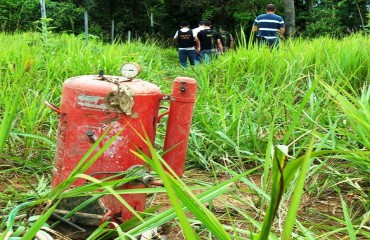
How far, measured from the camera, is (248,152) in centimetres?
251

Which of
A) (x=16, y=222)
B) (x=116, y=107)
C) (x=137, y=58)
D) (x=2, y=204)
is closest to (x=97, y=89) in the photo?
(x=116, y=107)

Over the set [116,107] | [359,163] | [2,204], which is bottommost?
[2,204]

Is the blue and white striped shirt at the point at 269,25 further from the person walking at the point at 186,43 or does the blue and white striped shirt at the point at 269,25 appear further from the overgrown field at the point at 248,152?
the overgrown field at the point at 248,152

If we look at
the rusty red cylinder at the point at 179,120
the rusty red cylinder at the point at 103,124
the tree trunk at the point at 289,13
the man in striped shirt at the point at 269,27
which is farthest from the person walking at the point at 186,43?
the rusty red cylinder at the point at 103,124

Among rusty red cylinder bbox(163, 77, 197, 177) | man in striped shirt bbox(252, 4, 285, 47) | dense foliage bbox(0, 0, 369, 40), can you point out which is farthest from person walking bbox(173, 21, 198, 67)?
dense foliage bbox(0, 0, 369, 40)

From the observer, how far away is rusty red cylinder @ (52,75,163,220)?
5.77ft

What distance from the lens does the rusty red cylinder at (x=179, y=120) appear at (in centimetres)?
193

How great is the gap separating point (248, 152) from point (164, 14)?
56.6 feet

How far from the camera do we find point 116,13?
62.6ft

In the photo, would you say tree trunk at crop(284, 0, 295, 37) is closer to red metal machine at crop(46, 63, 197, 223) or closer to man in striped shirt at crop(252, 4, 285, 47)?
man in striped shirt at crop(252, 4, 285, 47)

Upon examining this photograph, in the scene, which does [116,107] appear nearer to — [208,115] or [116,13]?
[208,115]

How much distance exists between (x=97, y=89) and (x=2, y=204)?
0.64 meters

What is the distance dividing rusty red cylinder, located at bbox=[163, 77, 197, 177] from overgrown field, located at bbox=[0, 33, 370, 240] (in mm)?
168

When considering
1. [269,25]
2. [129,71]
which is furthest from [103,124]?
[269,25]
